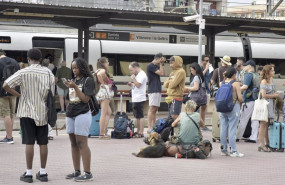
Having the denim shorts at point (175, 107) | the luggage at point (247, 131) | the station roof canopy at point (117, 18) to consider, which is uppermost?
the station roof canopy at point (117, 18)

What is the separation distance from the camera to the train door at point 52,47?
22.9 meters

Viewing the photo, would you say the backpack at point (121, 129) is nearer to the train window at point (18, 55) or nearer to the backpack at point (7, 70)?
the backpack at point (7, 70)

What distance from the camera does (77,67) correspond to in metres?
8.54

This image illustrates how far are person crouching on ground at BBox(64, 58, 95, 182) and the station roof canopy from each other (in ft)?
29.8

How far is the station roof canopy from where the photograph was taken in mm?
17906

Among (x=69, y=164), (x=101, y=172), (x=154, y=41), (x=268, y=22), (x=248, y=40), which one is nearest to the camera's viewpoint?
(x=101, y=172)

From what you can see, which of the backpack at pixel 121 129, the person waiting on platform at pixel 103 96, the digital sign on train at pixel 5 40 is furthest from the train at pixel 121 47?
the person waiting on platform at pixel 103 96

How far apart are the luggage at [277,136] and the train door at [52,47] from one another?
1243 cm

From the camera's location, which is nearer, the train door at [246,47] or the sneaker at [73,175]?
the sneaker at [73,175]

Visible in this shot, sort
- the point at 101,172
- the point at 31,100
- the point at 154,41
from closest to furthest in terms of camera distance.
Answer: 1. the point at 31,100
2. the point at 101,172
3. the point at 154,41

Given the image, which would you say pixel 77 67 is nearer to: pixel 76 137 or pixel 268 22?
pixel 76 137

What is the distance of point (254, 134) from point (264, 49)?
49.3 feet

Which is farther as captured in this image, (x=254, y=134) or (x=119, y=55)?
(x=119, y=55)

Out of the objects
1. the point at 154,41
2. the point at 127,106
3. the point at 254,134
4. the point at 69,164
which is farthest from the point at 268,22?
the point at 69,164
